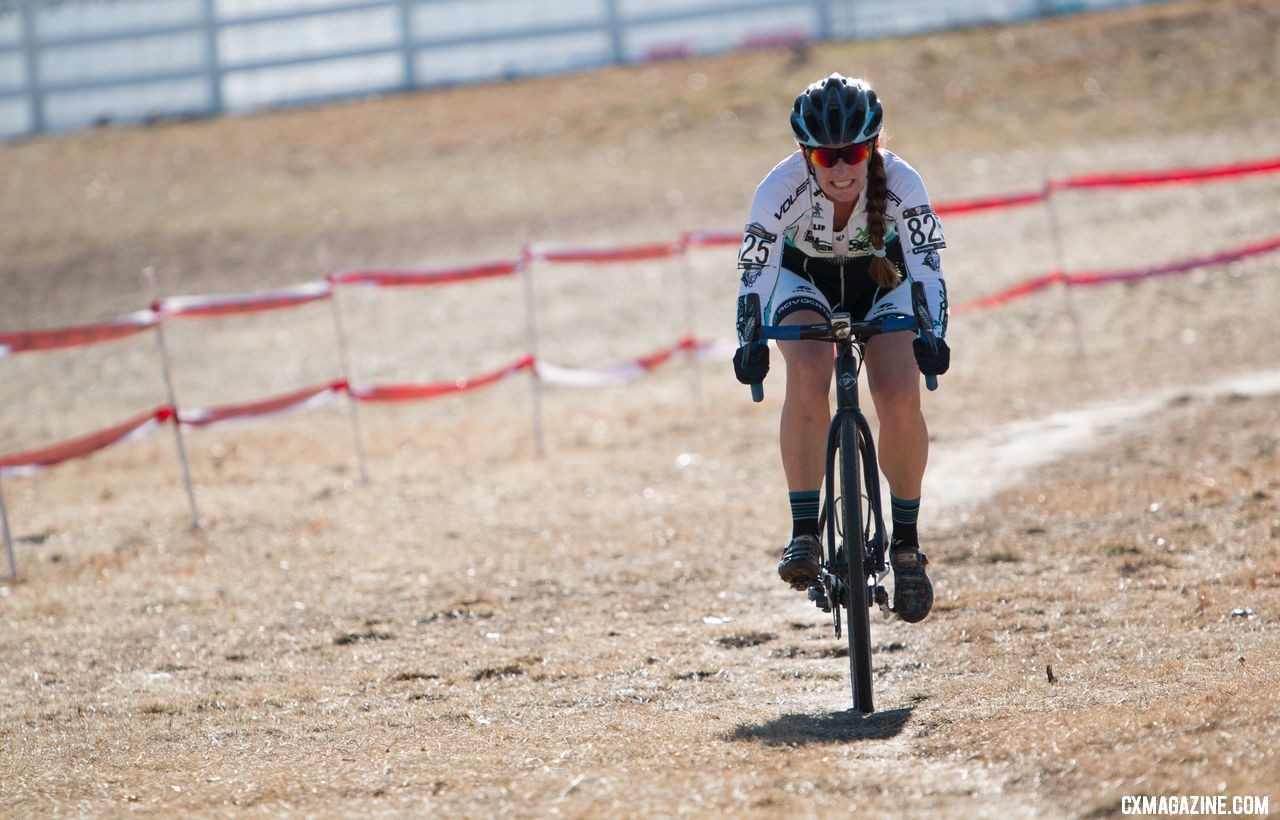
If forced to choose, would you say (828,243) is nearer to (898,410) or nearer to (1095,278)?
(898,410)

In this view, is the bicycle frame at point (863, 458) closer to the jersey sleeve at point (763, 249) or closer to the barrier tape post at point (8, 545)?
the jersey sleeve at point (763, 249)

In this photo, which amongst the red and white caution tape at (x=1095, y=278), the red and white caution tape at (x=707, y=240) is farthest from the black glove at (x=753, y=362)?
the red and white caution tape at (x=1095, y=278)

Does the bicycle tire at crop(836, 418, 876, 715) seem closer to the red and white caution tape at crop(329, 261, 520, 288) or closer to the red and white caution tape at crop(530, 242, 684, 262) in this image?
the red and white caution tape at crop(329, 261, 520, 288)

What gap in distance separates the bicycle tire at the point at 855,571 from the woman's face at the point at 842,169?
87 cm

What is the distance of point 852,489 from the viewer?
4.95 metres

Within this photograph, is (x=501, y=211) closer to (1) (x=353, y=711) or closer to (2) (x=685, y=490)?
(2) (x=685, y=490)

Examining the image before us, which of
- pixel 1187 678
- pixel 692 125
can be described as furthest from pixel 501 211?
pixel 1187 678

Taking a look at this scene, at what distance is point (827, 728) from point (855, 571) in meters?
0.53

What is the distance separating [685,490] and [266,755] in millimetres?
5173

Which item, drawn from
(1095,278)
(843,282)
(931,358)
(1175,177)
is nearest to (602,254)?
(1095,278)

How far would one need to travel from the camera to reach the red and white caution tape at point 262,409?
10.2 metres

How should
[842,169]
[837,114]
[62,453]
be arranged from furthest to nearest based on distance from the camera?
[62,453], [842,169], [837,114]

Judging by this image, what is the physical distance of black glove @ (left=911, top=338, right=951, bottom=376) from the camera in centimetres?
493

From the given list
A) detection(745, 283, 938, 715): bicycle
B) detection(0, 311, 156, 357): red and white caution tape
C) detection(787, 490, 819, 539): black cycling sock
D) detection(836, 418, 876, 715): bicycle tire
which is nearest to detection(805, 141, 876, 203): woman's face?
detection(745, 283, 938, 715): bicycle
